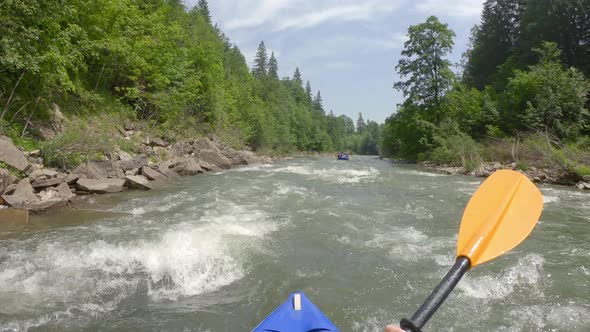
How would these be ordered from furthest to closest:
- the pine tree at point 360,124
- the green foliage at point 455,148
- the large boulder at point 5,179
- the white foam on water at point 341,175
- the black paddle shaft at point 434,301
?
the pine tree at point 360,124
the green foliage at point 455,148
the white foam on water at point 341,175
the large boulder at point 5,179
the black paddle shaft at point 434,301

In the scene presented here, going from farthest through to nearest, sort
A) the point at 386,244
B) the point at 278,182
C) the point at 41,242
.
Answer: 1. the point at 278,182
2. the point at 386,244
3. the point at 41,242

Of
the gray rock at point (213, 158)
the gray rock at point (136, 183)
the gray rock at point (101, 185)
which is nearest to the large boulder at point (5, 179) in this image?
the gray rock at point (101, 185)

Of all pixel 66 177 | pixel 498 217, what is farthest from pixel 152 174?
pixel 498 217

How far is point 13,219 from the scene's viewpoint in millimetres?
5746

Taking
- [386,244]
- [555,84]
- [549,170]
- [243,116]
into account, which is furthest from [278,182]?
[243,116]

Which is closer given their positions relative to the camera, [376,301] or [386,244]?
Result: [376,301]

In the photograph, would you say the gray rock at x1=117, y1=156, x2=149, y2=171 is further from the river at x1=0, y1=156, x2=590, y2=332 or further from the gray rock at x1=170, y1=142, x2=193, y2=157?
the gray rock at x1=170, y1=142, x2=193, y2=157

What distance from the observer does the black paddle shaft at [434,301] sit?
4.18 ft

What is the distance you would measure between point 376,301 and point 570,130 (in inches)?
680

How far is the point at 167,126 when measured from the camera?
18.3 metres

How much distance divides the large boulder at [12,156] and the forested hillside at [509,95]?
15600 mm

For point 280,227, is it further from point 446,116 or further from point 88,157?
point 446,116

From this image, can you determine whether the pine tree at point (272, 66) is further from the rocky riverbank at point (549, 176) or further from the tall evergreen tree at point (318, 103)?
the rocky riverbank at point (549, 176)

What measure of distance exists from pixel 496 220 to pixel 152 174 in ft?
33.8
